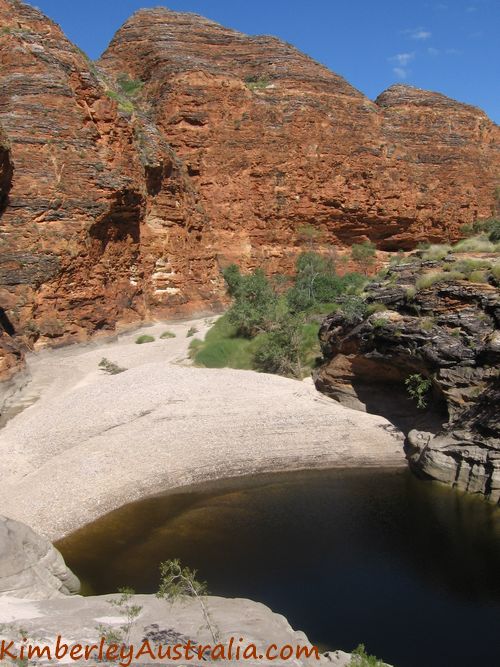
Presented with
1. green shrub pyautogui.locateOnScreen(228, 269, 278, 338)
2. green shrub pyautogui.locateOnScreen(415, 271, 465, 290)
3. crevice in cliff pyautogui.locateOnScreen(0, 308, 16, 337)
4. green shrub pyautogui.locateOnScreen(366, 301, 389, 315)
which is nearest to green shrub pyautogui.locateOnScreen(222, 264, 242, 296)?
green shrub pyautogui.locateOnScreen(228, 269, 278, 338)

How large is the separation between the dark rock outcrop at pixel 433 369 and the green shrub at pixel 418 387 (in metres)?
0.05

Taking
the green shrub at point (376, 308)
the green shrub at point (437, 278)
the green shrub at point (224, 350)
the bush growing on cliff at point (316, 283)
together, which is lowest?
the green shrub at point (224, 350)

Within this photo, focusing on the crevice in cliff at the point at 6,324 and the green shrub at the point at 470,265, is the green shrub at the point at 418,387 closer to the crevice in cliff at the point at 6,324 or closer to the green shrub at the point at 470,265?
the green shrub at the point at 470,265

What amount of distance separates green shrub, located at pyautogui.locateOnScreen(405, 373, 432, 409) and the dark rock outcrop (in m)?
0.05

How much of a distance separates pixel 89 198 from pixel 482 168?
94.3 feet

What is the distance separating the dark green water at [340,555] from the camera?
8.96 meters

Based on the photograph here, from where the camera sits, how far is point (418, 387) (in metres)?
16.7

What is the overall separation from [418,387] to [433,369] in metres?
0.76

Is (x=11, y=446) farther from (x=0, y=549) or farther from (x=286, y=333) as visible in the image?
(x=286, y=333)

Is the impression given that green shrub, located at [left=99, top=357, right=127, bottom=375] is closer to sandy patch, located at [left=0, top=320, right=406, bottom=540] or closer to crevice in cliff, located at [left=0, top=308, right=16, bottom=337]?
sandy patch, located at [left=0, top=320, right=406, bottom=540]

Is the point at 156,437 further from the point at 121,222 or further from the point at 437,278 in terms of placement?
the point at 121,222

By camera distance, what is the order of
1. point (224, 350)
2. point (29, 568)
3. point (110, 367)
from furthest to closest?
point (224, 350)
point (110, 367)
point (29, 568)

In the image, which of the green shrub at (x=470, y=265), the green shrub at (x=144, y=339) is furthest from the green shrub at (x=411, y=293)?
the green shrub at (x=144, y=339)

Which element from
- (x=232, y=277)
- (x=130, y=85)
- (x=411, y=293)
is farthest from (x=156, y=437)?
(x=130, y=85)
